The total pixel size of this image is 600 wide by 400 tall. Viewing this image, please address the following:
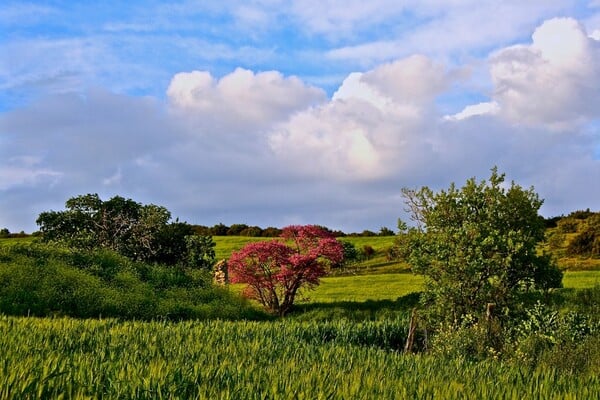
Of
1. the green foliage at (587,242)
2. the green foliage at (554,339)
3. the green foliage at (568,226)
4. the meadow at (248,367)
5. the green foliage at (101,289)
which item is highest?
the green foliage at (568,226)

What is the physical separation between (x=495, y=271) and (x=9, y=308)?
14500 mm

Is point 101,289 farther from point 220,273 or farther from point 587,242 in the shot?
point 587,242

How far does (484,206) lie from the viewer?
744 inches

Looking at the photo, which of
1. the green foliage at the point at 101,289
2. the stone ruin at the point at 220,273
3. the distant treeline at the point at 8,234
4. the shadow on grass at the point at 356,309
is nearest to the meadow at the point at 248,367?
the green foliage at the point at 101,289

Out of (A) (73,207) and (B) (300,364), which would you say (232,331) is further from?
(A) (73,207)

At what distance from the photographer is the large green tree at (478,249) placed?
58.5 feet

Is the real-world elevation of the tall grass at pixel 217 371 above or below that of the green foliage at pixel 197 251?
below

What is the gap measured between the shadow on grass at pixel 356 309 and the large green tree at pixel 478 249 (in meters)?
7.43

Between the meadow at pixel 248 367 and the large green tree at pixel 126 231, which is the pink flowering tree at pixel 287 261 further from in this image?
the meadow at pixel 248 367

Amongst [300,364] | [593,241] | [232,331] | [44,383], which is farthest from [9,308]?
[593,241]

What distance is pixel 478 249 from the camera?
17.5m

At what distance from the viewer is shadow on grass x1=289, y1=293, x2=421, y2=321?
26484 mm

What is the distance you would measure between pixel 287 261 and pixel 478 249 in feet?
36.1

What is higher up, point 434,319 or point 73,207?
point 73,207
